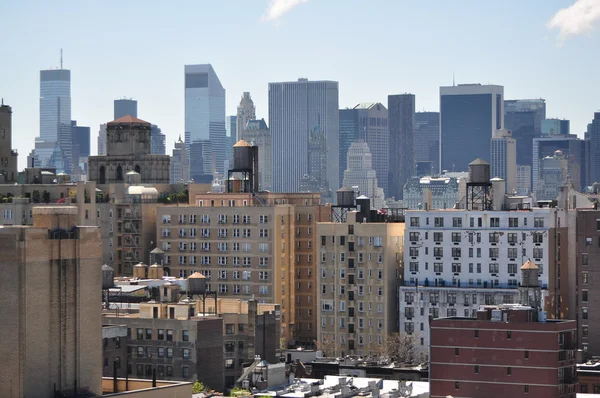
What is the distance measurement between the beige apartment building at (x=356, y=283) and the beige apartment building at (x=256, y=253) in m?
7.74

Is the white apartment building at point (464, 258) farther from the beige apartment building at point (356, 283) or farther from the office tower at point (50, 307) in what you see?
the office tower at point (50, 307)

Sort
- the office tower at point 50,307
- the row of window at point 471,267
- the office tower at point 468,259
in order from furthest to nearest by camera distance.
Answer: the row of window at point 471,267 < the office tower at point 468,259 < the office tower at point 50,307

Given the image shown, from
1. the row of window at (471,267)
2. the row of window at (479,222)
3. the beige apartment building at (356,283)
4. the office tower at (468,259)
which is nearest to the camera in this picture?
the office tower at (468,259)

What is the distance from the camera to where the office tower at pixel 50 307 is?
288ft

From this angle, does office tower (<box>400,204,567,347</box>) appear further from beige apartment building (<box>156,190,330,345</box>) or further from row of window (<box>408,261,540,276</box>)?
beige apartment building (<box>156,190,330,345</box>)

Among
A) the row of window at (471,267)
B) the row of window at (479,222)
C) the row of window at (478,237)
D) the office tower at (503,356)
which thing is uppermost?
the row of window at (479,222)

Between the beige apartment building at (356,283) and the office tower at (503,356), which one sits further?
the beige apartment building at (356,283)

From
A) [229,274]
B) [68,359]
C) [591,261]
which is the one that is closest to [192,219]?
[229,274]

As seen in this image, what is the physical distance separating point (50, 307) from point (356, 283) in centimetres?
9551

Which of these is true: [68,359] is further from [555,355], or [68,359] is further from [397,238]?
[397,238]

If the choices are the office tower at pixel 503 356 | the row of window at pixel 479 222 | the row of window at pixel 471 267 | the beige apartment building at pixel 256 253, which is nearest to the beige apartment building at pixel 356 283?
the row of window at pixel 471 267

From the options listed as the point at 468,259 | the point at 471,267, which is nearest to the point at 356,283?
the point at 468,259

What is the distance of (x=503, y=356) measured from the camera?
414 ft

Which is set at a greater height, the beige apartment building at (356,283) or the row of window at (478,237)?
the row of window at (478,237)
